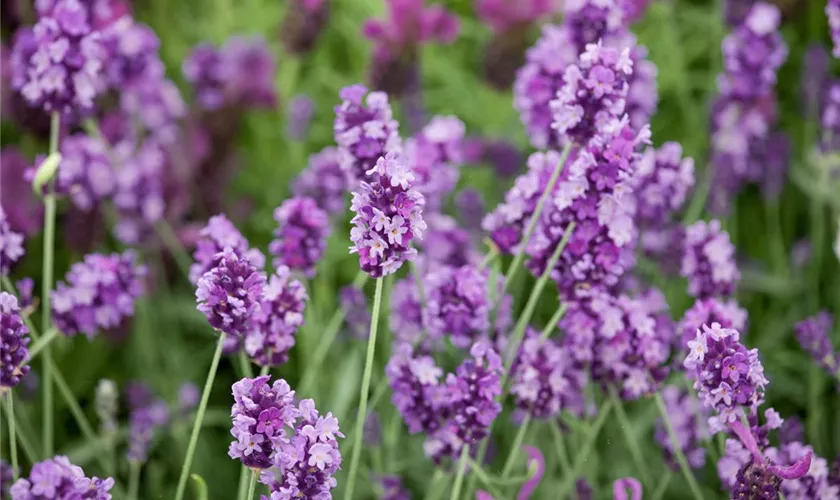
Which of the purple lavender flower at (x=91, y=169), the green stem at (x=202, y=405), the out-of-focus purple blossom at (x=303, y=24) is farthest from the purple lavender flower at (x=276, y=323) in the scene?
the out-of-focus purple blossom at (x=303, y=24)

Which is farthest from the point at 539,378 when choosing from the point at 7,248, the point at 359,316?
the point at 7,248

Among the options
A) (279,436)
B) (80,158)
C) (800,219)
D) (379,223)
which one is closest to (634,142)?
(379,223)

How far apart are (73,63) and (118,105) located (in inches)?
33.6

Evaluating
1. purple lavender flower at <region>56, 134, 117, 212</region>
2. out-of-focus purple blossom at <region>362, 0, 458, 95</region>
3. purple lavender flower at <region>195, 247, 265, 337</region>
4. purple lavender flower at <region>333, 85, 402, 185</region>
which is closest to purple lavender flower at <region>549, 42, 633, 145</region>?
purple lavender flower at <region>333, 85, 402, 185</region>

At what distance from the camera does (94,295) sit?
5.78 feet

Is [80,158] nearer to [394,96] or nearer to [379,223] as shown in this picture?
[394,96]

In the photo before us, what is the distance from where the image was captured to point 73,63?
5.84 feet

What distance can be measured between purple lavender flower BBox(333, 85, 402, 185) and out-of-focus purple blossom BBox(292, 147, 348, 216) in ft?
1.43

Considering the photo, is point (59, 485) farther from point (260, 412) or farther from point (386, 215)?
point (386, 215)

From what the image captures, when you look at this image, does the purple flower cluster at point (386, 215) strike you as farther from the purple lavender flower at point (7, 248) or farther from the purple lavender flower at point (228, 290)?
the purple lavender flower at point (7, 248)

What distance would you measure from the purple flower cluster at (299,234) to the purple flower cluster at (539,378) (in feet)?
1.20

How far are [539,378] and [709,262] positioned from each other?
0.35 metres

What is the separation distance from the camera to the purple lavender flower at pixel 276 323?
1532 mm

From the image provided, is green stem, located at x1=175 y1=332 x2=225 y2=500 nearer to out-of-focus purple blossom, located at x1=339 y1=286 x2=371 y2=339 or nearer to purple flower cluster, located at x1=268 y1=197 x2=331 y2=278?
purple flower cluster, located at x1=268 y1=197 x2=331 y2=278
